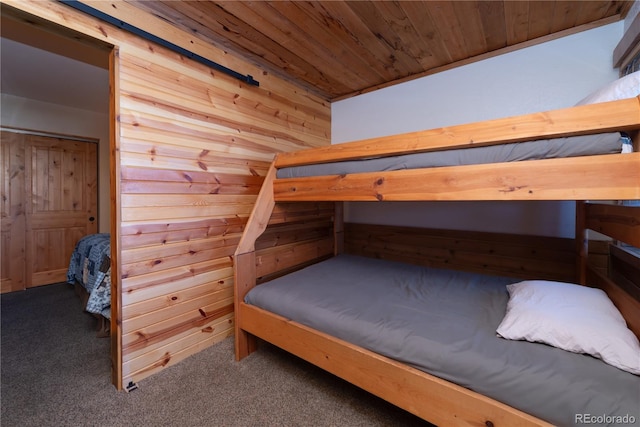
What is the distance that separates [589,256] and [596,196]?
4.39ft

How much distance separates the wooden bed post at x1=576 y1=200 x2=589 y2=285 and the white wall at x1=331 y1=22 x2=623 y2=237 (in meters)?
0.24

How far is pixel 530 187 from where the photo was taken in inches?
37.7

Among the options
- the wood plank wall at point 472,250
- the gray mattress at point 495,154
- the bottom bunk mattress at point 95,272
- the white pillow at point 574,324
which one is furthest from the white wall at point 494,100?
the bottom bunk mattress at point 95,272

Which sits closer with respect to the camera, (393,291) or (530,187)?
(530,187)

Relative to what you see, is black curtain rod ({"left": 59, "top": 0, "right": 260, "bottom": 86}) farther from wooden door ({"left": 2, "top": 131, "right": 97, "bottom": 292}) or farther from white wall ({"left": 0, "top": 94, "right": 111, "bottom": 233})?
wooden door ({"left": 2, "top": 131, "right": 97, "bottom": 292})

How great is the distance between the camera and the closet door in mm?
3084

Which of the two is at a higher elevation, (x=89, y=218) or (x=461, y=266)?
(x=89, y=218)

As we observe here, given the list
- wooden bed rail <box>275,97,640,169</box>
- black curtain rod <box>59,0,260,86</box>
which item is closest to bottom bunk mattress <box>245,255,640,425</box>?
wooden bed rail <box>275,97,640,169</box>

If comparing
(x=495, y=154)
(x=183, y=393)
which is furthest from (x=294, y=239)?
(x=495, y=154)

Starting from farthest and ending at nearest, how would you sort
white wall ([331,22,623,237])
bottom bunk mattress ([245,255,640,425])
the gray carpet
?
white wall ([331,22,623,237]) < the gray carpet < bottom bunk mattress ([245,255,640,425])

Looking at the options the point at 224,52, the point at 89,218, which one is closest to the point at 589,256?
the point at 224,52

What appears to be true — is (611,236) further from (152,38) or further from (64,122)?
(64,122)

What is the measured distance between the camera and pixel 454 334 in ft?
3.28

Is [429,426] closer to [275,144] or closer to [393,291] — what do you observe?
[393,291]
